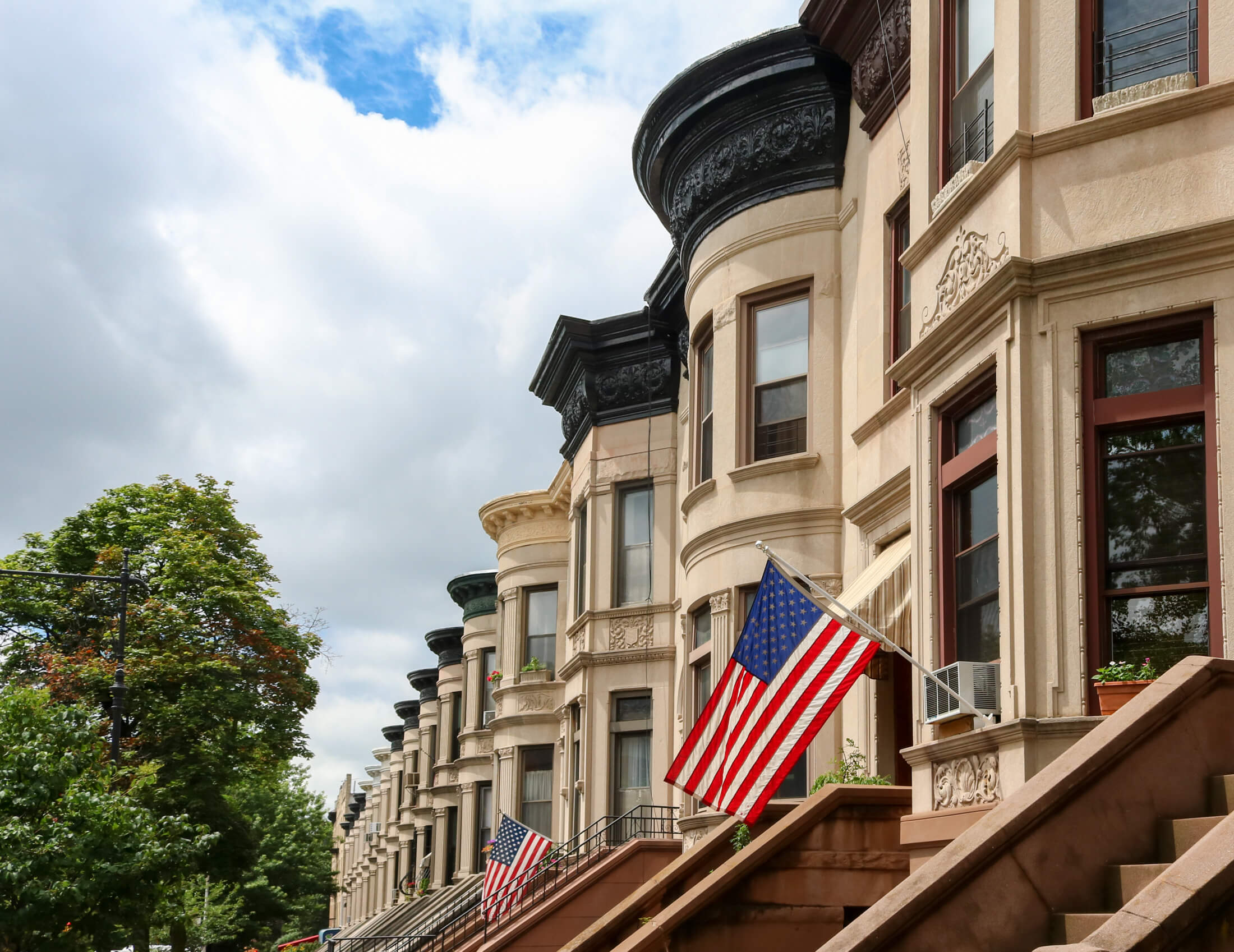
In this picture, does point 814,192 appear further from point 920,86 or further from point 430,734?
point 430,734

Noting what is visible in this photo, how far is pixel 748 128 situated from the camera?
19.1 m

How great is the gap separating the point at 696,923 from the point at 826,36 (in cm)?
1062

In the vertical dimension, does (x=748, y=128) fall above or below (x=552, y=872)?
above

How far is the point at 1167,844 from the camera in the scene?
7.83 meters

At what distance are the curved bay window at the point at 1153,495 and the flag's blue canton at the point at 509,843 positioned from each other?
45.0 ft

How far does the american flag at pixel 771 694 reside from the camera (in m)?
10.8

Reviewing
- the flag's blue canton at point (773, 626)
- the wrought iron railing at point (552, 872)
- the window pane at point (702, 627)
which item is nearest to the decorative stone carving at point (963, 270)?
the flag's blue canton at point (773, 626)

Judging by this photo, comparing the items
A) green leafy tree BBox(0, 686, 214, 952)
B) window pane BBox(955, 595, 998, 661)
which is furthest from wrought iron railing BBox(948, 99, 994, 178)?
green leafy tree BBox(0, 686, 214, 952)

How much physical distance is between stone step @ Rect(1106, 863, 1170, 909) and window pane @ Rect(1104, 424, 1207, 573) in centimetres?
233

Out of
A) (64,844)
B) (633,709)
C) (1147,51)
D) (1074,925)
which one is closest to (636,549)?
(633,709)

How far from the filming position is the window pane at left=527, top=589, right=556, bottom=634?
3344cm

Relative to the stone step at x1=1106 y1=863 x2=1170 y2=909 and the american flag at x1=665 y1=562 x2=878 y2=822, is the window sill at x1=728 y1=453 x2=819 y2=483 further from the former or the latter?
the stone step at x1=1106 y1=863 x2=1170 y2=909

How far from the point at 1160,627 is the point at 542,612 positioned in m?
25.1

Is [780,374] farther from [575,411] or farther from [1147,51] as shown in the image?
[575,411]
